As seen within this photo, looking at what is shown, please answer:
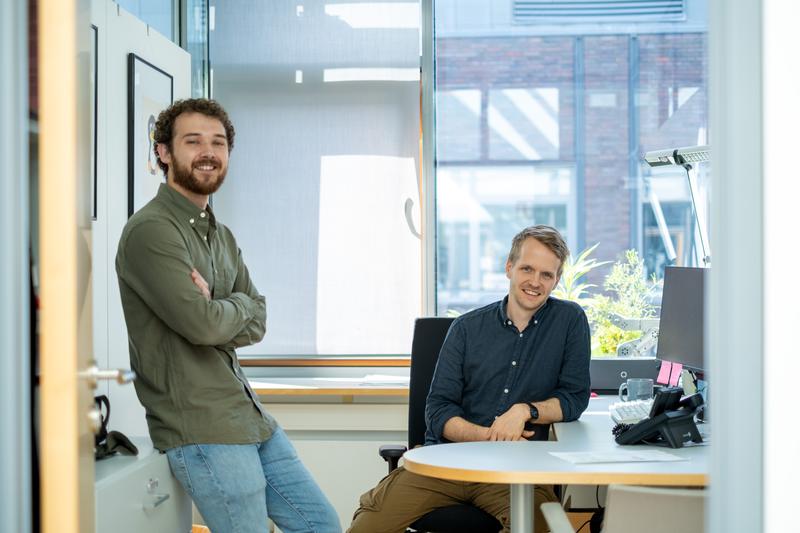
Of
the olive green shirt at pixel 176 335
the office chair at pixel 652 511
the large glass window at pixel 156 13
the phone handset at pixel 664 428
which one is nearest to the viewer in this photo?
the office chair at pixel 652 511

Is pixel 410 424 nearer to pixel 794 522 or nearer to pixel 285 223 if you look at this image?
pixel 285 223

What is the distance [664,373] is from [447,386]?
1108 millimetres

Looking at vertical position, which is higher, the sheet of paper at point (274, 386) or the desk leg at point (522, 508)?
the sheet of paper at point (274, 386)

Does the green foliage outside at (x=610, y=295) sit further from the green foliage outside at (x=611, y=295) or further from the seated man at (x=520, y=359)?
the seated man at (x=520, y=359)

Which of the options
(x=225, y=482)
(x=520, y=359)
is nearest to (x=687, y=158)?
(x=520, y=359)

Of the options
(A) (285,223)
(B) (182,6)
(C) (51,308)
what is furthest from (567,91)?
(C) (51,308)

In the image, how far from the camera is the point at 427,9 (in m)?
4.73

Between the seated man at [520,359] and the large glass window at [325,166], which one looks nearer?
the seated man at [520,359]

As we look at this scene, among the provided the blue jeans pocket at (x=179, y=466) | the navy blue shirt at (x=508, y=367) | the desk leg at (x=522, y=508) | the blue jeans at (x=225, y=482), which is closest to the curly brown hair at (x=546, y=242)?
the navy blue shirt at (x=508, y=367)

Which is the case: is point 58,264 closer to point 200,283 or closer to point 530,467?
point 200,283

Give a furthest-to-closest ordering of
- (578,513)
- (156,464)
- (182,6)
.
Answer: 1. (182,6)
2. (578,513)
3. (156,464)

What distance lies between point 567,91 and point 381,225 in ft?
3.91

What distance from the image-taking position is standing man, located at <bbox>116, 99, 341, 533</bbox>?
2.59 meters

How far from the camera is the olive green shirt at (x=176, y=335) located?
2576 millimetres
